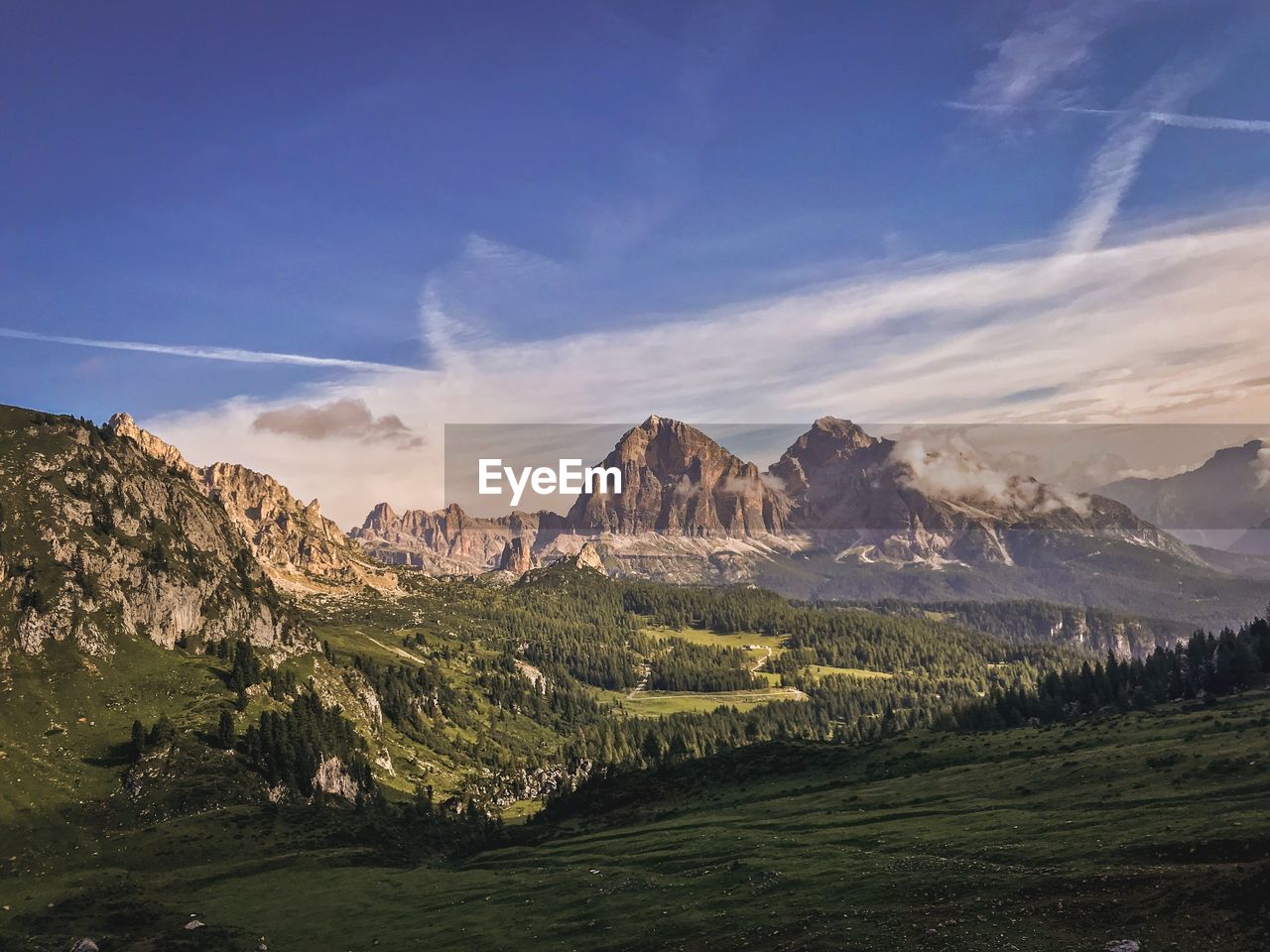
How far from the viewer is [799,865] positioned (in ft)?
241

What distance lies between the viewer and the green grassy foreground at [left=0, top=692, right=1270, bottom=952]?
48812 millimetres

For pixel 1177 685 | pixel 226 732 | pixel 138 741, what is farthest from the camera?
pixel 1177 685

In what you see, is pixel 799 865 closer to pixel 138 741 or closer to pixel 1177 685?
pixel 138 741

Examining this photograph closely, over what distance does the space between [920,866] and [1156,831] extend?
1747 centimetres

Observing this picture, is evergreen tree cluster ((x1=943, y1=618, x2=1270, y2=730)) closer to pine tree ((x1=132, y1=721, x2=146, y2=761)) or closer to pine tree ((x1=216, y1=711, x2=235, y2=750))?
pine tree ((x1=216, y1=711, x2=235, y2=750))

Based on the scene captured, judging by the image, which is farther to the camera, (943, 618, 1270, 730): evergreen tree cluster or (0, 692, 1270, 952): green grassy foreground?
(943, 618, 1270, 730): evergreen tree cluster

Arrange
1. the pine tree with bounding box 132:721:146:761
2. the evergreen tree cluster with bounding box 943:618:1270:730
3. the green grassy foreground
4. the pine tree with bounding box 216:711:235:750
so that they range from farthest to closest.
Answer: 1. the pine tree with bounding box 216:711:235:750
2. the evergreen tree cluster with bounding box 943:618:1270:730
3. the pine tree with bounding box 132:721:146:761
4. the green grassy foreground

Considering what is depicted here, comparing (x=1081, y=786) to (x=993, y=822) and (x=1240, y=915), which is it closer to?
(x=993, y=822)

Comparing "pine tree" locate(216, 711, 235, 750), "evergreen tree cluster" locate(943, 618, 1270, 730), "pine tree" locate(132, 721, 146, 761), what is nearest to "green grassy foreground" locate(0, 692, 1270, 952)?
"evergreen tree cluster" locate(943, 618, 1270, 730)

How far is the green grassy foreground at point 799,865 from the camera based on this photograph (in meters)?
48.8

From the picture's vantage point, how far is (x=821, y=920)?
182 feet

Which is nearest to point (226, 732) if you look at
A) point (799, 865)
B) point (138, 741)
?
point (138, 741)

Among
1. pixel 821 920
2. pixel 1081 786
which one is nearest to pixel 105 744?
pixel 821 920

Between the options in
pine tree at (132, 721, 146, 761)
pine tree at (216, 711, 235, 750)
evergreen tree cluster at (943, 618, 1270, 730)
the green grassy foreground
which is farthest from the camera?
pine tree at (216, 711, 235, 750)
